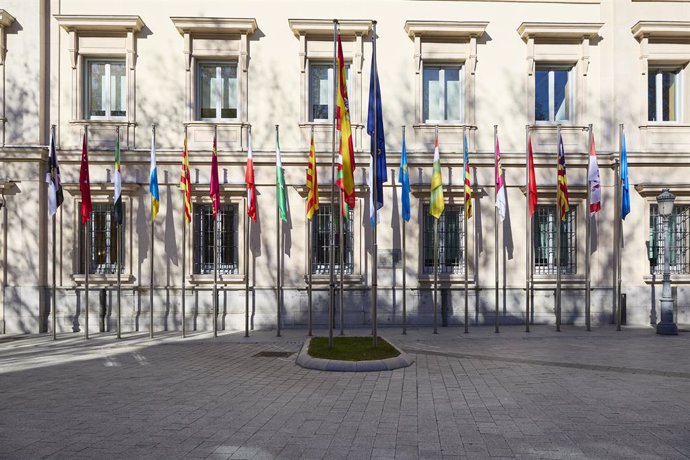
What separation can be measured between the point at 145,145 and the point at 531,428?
13.7 meters

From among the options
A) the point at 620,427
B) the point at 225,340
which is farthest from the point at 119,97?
the point at 620,427

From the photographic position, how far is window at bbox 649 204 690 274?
687 inches

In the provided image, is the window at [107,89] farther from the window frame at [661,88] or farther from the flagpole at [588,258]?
the window frame at [661,88]

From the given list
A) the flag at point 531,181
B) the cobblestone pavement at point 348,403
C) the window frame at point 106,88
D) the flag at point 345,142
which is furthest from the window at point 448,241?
the window frame at point 106,88

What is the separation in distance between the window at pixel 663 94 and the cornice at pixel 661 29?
1076 mm

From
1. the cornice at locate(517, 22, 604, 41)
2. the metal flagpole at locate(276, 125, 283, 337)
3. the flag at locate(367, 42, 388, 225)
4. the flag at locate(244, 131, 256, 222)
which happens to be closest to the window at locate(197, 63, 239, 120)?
the flag at locate(244, 131, 256, 222)

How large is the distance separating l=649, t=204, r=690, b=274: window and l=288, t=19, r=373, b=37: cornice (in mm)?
10330

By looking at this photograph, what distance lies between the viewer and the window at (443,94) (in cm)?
1752

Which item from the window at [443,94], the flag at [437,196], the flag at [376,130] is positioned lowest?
the flag at [437,196]

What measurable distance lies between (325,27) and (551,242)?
31.1ft

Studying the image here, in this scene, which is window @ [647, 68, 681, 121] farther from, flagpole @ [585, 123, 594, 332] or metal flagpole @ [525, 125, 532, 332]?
metal flagpole @ [525, 125, 532, 332]

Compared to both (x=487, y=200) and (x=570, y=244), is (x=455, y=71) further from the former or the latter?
(x=570, y=244)

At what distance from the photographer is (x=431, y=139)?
56.7 ft

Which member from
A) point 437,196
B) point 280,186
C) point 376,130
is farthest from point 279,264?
point 376,130
